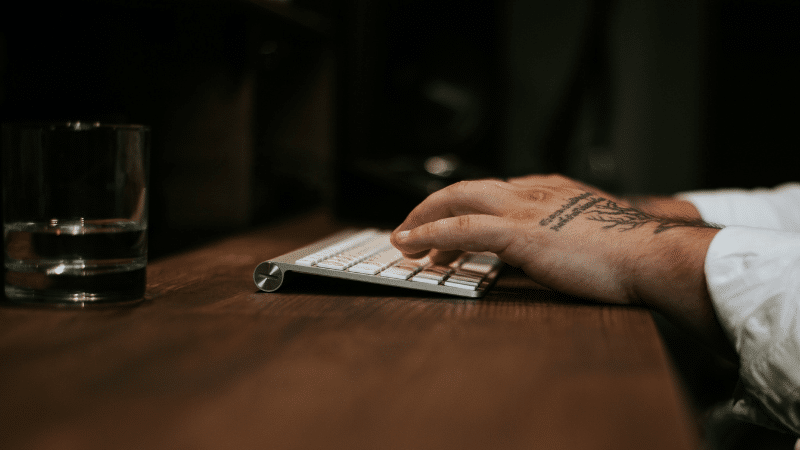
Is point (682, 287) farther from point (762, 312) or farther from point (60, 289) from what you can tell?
point (60, 289)

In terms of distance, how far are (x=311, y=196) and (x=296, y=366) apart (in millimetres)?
1170

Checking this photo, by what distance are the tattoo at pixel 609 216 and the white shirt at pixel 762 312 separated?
3.2 inches

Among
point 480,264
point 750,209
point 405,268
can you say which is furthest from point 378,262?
point 750,209

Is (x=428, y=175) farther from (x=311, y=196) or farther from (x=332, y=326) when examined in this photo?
(x=332, y=326)

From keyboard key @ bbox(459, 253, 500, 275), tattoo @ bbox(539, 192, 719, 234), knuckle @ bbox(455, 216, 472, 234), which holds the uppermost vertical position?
tattoo @ bbox(539, 192, 719, 234)

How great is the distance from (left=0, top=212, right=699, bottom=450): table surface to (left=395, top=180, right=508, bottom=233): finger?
0.09m

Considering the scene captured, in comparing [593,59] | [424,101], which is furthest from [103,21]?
[593,59]

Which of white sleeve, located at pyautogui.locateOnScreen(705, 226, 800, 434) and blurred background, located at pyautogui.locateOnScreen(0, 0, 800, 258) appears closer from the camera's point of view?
white sleeve, located at pyautogui.locateOnScreen(705, 226, 800, 434)

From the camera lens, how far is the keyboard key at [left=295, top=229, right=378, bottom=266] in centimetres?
58

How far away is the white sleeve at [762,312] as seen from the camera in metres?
0.46

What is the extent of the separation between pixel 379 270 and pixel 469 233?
0.29ft

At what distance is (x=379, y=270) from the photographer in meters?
0.59

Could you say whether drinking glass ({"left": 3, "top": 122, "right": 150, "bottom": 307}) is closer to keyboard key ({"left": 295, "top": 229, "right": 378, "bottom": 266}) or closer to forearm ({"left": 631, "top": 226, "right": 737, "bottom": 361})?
keyboard key ({"left": 295, "top": 229, "right": 378, "bottom": 266})

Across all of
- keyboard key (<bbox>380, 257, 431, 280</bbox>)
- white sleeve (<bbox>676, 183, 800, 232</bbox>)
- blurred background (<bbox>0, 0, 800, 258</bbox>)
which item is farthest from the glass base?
white sleeve (<bbox>676, 183, 800, 232</bbox>)
